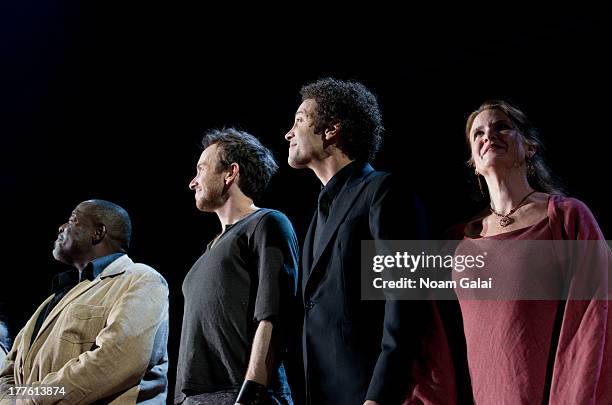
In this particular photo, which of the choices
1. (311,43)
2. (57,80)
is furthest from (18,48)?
(311,43)

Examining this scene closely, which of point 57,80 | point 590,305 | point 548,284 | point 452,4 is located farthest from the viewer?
point 57,80

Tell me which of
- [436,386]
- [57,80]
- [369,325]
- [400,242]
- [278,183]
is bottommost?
[436,386]

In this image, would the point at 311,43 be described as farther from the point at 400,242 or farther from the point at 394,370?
the point at 394,370

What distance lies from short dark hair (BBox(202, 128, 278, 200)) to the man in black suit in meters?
0.52

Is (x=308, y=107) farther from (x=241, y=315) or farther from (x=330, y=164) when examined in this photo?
(x=241, y=315)

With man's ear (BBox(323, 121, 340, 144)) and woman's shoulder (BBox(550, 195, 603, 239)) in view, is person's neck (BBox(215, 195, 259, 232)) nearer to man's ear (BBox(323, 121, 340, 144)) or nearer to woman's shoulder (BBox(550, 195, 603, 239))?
man's ear (BBox(323, 121, 340, 144))

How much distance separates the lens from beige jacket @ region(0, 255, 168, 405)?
2.75 m

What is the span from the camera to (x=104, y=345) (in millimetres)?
2795

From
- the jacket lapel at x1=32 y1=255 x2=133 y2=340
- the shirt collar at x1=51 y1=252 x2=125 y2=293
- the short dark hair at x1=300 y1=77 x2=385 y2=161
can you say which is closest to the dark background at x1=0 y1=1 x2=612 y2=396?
the short dark hair at x1=300 y1=77 x2=385 y2=161

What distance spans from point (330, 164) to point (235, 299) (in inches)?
23.1

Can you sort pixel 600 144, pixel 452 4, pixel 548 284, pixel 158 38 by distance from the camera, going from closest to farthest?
pixel 548 284, pixel 600 144, pixel 452 4, pixel 158 38

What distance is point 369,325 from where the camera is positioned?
7.00ft

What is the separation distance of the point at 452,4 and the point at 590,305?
2.44 metres

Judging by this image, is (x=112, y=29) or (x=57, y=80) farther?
(x=57, y=80)
